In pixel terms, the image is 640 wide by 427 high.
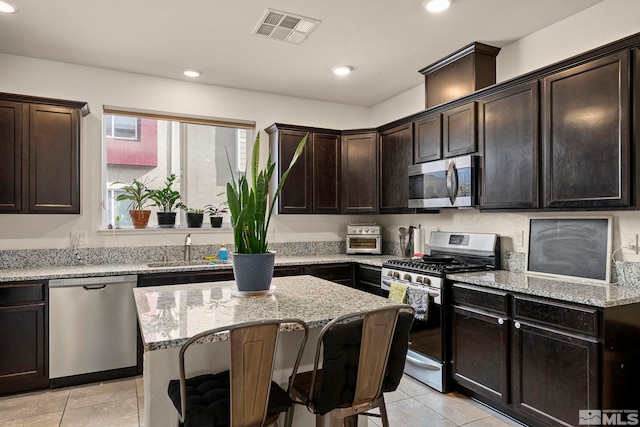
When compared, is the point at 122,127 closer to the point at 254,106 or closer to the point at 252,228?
the point at 254,106

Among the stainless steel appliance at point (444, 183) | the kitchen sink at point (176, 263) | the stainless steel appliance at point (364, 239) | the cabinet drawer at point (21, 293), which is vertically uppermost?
the stainless steel appliance at point (444, 183)

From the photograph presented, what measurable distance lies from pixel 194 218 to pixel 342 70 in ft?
6.93

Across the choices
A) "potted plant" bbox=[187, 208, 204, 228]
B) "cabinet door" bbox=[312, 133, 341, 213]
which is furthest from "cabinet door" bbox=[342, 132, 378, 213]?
"potted plant" bbox=[187, 208, 204, 228]

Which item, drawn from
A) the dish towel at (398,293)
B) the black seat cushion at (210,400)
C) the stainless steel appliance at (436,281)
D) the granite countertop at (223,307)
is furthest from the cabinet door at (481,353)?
the black seat cushion at (210,400)

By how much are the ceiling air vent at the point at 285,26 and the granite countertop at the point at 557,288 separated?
7.04ft

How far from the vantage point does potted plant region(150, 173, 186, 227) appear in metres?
4.02

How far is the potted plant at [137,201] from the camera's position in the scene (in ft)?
12.9

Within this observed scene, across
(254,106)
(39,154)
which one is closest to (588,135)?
(254,106)

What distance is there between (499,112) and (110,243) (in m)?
3.59

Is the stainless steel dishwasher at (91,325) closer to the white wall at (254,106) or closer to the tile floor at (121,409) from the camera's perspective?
the tile floor at (121,409)

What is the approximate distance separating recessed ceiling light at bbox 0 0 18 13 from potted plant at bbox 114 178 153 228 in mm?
1634

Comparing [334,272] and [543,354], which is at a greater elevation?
[334,272]

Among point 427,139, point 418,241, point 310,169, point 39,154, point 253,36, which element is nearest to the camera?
point 253,36

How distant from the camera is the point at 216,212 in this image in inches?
171
